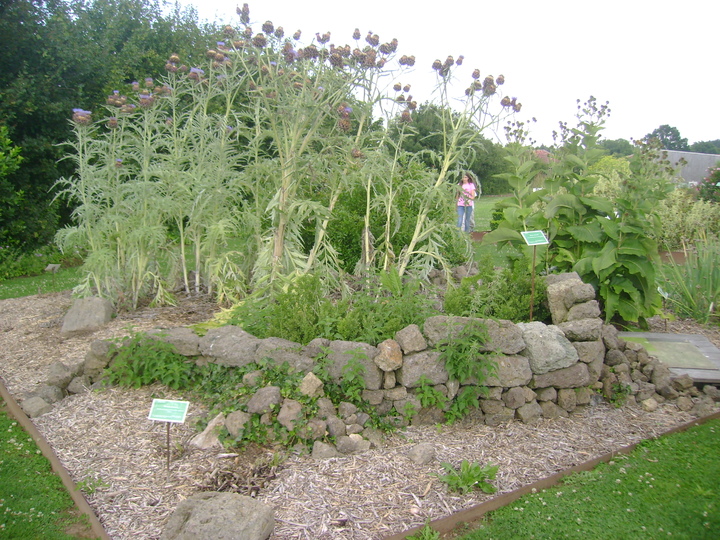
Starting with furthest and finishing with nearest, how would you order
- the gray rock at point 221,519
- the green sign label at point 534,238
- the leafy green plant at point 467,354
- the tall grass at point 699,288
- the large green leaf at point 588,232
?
the tall grass at point 699,288, the large green leaf at point 588,232, the green sign label at point 534,238, the leafy green plant at point 467,354, the gray rock at point 221,519

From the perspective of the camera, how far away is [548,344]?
401 centimetres

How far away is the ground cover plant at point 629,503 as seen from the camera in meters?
2.84

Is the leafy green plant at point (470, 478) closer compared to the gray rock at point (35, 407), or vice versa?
the leafy green plant at point (470, 478)

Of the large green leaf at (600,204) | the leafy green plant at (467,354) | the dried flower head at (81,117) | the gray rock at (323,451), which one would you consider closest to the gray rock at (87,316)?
the dried flower head at (81,117)

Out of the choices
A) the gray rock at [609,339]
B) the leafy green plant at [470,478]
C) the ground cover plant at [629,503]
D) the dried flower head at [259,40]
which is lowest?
the ground cover plant at [629,503]

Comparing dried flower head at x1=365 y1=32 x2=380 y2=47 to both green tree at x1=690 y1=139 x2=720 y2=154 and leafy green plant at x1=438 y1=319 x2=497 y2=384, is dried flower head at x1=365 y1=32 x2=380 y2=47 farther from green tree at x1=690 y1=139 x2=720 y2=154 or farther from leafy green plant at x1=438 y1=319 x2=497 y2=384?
green tree at x1=690 y1=139 x2=720 y2=154

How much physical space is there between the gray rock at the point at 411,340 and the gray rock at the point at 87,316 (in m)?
3.44

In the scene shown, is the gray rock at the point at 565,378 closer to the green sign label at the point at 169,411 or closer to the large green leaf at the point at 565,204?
the large green leaf at the point at 565,204

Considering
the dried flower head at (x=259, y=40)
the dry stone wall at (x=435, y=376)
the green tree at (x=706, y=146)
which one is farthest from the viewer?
the green tree at (x=706, y=146)

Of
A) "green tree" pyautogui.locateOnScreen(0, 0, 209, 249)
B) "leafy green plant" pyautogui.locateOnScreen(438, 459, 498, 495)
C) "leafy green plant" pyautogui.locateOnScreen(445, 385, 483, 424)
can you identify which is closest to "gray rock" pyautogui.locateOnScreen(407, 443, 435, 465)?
"leafy green plant" pyautogui.locateOnScreen(438, 459, 498, 495)

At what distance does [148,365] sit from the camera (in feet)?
14.0

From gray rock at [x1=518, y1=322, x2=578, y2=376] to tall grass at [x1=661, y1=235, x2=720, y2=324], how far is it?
2.94 meters

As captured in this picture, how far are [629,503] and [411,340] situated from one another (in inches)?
63.3

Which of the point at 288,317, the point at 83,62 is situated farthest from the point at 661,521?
the point at 83,62
